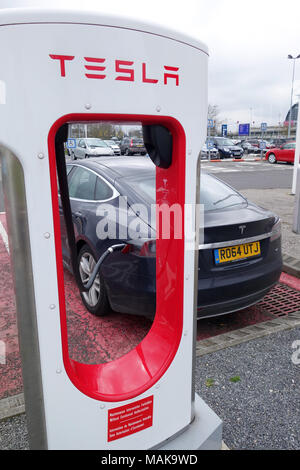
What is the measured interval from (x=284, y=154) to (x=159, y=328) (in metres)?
23.4

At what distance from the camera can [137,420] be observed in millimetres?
1567

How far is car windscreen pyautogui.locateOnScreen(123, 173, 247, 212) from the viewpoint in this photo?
10.2 feet

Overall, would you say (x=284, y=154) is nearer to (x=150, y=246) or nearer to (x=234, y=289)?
(x=234, y=289)

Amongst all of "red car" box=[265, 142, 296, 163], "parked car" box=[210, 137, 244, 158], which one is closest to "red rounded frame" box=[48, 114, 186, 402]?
"red car" box=[265, 142, 296, 163]

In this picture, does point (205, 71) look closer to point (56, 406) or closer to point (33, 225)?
point (33, 225)

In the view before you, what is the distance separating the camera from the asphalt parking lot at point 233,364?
2.06 metres

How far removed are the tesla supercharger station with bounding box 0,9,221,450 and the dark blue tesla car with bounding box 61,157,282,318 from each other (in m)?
1.02

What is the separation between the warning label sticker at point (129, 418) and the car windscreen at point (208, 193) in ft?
5.68

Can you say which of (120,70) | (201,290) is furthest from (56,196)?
(201,290)

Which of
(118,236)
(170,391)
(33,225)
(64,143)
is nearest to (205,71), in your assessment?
(64,143)

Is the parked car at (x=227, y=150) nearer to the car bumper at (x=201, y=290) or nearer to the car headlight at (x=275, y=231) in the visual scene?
the car headlight at (x=275, y=231)

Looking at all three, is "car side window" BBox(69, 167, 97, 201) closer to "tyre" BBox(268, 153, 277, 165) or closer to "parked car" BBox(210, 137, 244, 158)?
"tyre" BBox(268, 153, 277, 165)

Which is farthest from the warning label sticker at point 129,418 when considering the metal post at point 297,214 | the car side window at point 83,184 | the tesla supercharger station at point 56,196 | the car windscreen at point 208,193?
the metal post at point 297,214

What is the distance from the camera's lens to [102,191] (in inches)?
134
